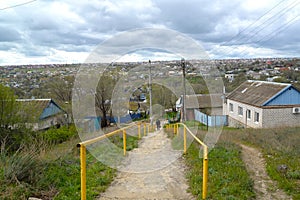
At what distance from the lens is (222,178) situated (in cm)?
480

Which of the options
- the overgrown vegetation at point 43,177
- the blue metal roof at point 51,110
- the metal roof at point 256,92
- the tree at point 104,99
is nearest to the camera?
the overgrown vegetation at point 43,177

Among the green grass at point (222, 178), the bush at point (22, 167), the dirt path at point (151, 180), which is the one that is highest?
the bush at point (22, 167)

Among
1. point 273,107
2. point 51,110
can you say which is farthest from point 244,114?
point 51,110

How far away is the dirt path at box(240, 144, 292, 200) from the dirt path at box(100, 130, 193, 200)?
1180 mm

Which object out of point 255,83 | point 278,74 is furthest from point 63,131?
point 278,74

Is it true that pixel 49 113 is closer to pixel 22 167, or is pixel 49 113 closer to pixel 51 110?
pixel 51 110

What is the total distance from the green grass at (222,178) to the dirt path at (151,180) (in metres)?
0.20

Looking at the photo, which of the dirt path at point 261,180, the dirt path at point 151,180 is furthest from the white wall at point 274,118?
the dirt path at point 151,180

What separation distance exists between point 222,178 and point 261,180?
82 cm

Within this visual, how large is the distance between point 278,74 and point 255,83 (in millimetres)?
8204

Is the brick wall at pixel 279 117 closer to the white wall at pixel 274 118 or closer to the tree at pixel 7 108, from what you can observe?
the white wall at pixel 274 118

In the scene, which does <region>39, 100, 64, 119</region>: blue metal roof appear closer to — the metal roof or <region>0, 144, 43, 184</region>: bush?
the metal roof

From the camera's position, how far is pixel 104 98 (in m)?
20.1

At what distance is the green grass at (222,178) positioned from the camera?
4.20 m
